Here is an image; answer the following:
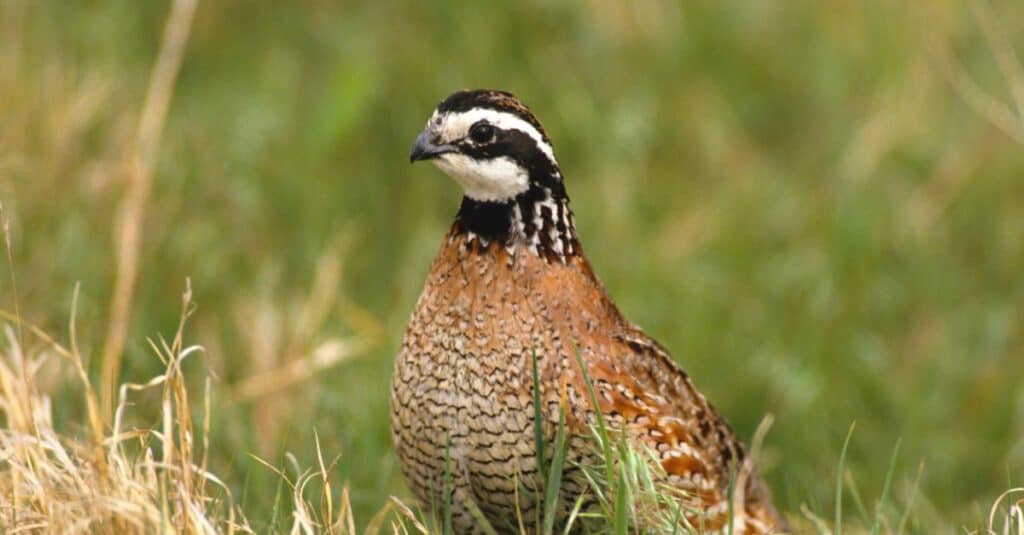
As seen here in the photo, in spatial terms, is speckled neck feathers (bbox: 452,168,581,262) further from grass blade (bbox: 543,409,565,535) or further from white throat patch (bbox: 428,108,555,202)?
grass blade (bbox: 543,409,565,535)

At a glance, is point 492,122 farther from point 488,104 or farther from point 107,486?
point 107,486

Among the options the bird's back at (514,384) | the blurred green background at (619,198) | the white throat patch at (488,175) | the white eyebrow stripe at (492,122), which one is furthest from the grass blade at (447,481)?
the blurred green background at (619,198)

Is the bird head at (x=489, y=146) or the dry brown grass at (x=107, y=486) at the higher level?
the bird head at (x=489, y=146)

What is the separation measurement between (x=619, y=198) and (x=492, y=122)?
340cm

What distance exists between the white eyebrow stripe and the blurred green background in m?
1.35

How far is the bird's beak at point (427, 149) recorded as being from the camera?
4629 mm

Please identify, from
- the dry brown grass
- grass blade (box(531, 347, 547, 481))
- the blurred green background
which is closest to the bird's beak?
grass blade (box(531, 347, 547, 481))

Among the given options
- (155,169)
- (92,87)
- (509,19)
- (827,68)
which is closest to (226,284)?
(155,169)

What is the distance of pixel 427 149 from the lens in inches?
183

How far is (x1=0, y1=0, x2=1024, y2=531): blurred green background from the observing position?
21.4 ft

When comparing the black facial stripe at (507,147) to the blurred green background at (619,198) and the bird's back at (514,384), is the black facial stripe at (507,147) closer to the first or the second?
the bird's back at (514,384)

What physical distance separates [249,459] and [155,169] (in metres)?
2.44

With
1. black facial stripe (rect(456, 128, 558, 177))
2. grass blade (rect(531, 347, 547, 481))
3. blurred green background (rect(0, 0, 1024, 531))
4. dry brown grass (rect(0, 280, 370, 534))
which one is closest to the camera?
dry brown grass (rect(0, 280, 370, 534))

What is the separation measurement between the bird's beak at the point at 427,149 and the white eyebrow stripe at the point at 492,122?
5cm
